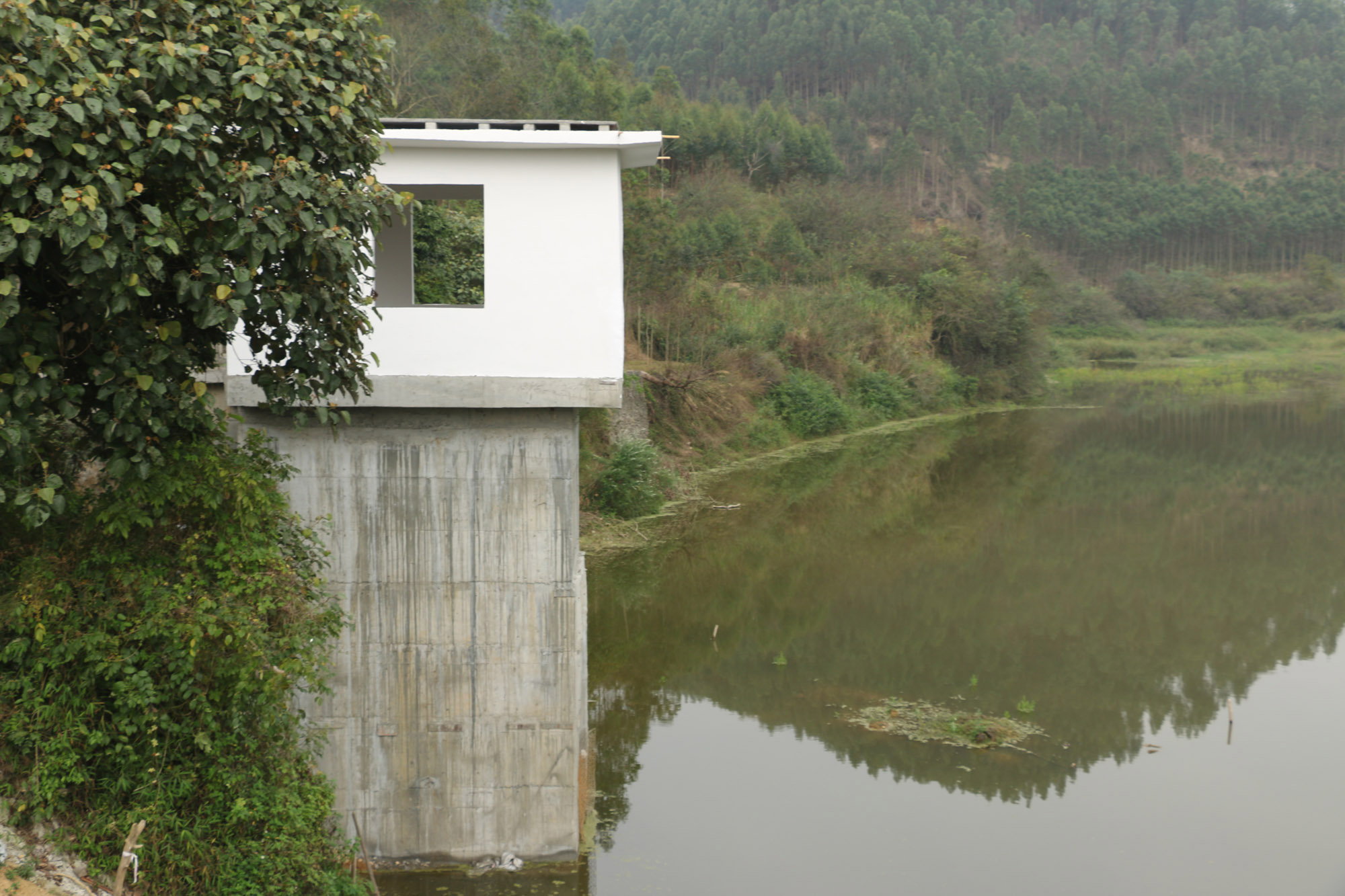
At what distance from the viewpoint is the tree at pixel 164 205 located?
17.4 feet

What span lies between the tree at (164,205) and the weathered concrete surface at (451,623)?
1527 millimetres

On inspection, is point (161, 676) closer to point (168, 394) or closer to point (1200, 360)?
point (168, 394)

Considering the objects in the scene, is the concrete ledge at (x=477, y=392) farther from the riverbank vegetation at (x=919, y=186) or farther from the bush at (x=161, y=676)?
the riverbank vegetation at (x=919, y=186)

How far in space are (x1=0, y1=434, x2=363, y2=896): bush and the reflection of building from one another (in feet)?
4.06

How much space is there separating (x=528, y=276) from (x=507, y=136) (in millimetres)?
937

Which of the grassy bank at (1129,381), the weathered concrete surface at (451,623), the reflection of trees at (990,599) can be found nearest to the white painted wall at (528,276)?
the weathered concrete surface at (451,623)

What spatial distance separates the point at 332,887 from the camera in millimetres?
7199

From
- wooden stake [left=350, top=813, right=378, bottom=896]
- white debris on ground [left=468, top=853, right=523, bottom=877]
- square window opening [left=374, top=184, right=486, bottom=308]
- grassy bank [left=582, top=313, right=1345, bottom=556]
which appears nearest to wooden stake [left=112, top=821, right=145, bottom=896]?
wooden stake [left=350, top=813, right=378, bottom=896]

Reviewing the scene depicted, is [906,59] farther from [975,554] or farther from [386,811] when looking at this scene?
[386,811]

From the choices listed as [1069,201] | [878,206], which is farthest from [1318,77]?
[878,206]

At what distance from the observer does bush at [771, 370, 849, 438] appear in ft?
95.1

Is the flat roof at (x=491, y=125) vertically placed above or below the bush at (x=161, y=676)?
above

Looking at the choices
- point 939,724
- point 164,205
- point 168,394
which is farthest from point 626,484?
point 164,205

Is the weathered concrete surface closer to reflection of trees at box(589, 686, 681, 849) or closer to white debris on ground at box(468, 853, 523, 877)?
white debris on ground at box(468, 853, 523, 877)
